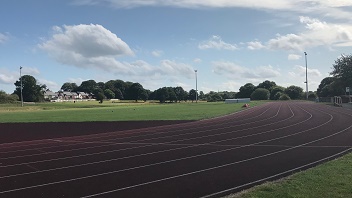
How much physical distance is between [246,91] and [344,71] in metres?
84.4

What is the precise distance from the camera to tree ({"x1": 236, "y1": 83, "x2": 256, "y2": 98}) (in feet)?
504

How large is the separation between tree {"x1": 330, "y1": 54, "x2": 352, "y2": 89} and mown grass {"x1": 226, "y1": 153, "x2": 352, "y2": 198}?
6757 centimetres

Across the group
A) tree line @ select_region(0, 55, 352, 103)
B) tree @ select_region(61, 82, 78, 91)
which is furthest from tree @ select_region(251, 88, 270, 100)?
tree @ select_region(61, 82, 78, 91)

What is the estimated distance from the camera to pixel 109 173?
32.4 feet

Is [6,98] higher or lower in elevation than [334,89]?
lower

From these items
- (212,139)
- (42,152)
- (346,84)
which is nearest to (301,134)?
(212,139)

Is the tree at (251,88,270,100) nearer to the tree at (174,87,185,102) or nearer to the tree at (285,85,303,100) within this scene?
the tree at (285,85,303,100)

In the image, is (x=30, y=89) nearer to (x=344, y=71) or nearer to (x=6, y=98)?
(x=6, y=98)

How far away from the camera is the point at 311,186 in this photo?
7309mm

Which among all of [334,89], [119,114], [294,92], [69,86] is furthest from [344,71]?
[69,86]

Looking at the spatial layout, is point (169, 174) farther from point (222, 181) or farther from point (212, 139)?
point (212, 139)

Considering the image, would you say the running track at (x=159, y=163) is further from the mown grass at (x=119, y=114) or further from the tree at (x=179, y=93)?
the tree at (x=179, y=93)

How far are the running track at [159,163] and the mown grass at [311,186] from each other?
2.19ft

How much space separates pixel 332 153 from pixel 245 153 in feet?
9.49
